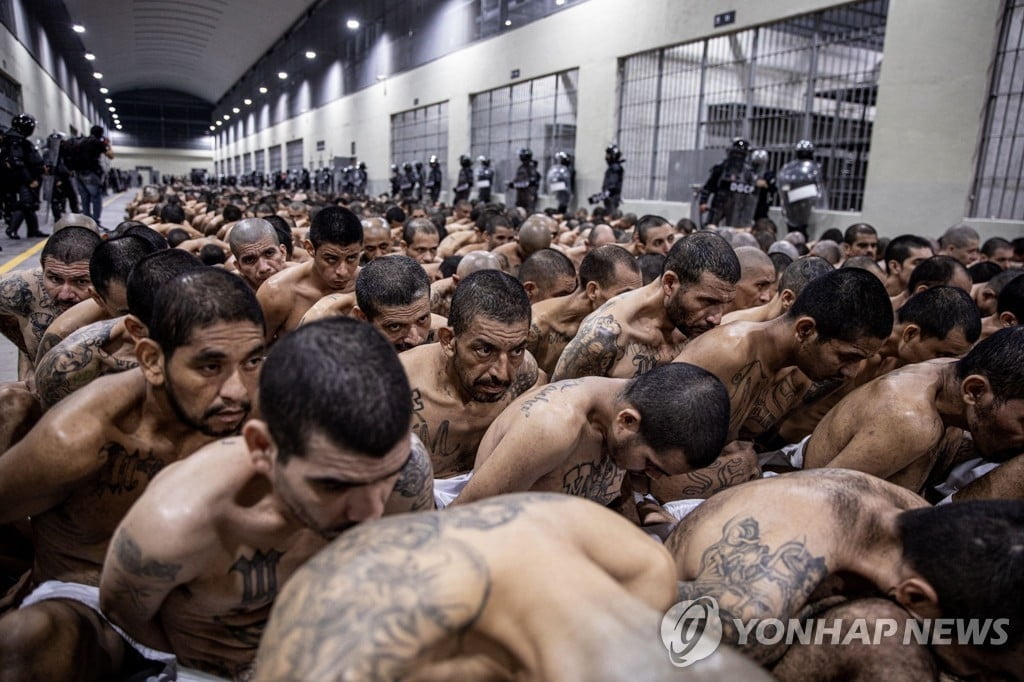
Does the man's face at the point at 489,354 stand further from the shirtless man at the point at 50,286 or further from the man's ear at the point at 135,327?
the shirtless man at the point at 50,286

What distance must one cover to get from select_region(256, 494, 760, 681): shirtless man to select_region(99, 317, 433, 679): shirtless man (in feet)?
0.82

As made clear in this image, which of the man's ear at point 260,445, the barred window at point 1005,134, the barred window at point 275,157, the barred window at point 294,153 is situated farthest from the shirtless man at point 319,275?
the barred window at point 275,157

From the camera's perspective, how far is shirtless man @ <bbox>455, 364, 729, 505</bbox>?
7.34ft

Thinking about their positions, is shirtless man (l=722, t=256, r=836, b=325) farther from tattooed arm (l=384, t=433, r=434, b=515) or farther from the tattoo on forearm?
the tattoo on forearm

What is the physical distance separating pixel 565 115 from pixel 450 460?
670 inches

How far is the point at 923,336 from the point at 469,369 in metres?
2.57

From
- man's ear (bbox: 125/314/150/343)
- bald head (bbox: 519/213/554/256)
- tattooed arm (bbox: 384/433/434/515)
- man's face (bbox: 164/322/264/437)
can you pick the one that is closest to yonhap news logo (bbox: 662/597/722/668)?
tattooed arm (bbox: 384/433/434/515)

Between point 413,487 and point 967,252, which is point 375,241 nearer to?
point 413,487

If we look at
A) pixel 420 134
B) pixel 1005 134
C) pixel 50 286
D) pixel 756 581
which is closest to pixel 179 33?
pixel 420 134

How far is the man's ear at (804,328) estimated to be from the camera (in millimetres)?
3221

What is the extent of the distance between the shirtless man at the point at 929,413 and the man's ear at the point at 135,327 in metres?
3.01

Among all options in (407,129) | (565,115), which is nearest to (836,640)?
(565,115)

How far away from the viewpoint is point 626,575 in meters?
1.39

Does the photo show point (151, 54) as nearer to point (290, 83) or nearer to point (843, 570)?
point (290, 83)
